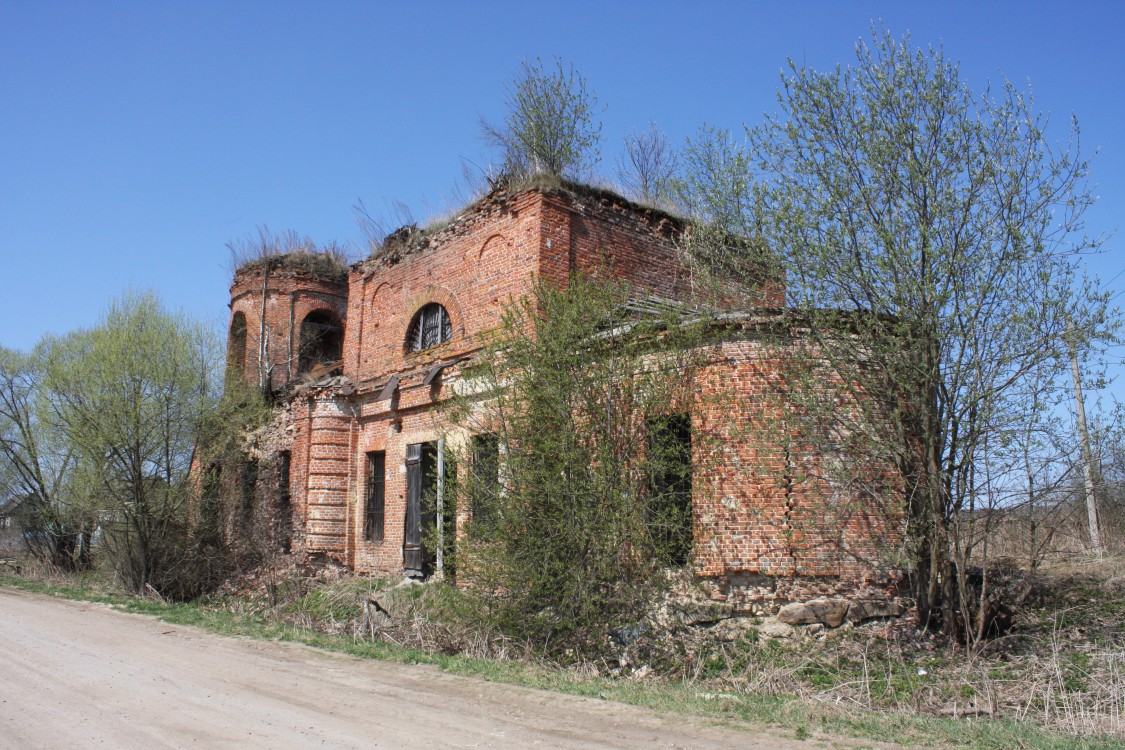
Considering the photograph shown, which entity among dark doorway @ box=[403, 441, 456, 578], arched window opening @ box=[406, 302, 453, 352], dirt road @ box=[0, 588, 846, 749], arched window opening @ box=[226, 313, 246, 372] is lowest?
dirt road @ box=[0, 588, 846, 749]

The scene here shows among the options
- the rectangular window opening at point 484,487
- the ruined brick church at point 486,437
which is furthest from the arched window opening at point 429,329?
the rectangular window opening at point 484,487

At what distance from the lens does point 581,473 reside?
30.9 ft

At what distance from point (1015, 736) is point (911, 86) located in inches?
266

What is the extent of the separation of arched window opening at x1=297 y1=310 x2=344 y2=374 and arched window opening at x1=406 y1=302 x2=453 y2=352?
6.52 meters

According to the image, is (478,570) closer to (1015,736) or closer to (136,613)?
(1015,736)

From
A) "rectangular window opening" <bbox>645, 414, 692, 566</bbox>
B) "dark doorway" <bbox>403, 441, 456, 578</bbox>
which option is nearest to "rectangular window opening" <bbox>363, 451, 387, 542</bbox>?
"dark doorway" <bbox>403, 441, 456, 578</bbox>

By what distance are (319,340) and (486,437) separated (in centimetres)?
1313

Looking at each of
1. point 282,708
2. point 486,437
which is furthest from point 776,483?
point 282,708

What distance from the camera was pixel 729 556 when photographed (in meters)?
9.70

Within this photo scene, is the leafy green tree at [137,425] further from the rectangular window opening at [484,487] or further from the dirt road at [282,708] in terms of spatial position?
the rectangular window opening at [484,487]

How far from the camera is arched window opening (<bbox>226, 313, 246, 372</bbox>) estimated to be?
70.7 ft

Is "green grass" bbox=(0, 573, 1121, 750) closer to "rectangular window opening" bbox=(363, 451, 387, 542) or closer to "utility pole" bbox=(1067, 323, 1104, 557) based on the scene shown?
"utility pole" bbox=(1067, 323, 1104, 557)

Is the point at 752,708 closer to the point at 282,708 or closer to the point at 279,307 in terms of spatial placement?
the point at 282,708

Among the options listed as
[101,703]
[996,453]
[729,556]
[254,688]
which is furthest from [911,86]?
[101,703]
